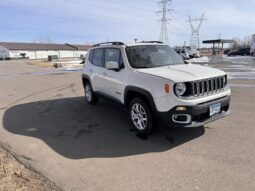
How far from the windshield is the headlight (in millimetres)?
1153

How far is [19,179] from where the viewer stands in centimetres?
349

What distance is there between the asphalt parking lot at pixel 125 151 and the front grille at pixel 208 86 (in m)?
0.94

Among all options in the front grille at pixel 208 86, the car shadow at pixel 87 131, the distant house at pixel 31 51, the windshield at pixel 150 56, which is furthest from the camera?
the distant house at pixel 31 51

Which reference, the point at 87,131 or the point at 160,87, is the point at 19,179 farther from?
the point at 160,87

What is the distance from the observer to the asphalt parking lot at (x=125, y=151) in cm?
343

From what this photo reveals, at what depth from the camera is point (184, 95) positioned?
432 centimetres

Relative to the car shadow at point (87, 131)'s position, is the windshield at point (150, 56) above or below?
above

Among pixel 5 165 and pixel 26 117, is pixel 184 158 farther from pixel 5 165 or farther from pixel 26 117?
pixel 26 117

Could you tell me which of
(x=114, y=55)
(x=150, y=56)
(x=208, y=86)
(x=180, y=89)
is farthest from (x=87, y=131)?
(x=208, y=86)

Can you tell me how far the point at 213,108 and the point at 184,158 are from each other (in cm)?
116

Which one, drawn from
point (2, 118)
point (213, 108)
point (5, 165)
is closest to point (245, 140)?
point (213, 108)

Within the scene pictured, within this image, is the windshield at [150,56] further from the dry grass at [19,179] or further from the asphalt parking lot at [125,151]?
the dry grass at [19,179]

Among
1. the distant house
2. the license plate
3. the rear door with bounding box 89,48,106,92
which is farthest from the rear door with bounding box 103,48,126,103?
the distant house

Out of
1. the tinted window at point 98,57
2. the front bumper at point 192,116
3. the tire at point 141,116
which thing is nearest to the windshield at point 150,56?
the tire at point 141,116
